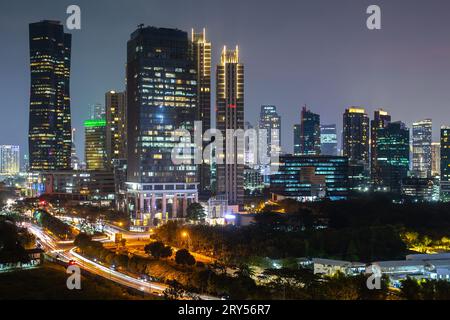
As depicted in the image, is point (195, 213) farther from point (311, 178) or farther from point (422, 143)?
point (422, 143)

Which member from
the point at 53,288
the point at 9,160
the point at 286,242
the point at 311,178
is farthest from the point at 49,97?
the point at 53,288

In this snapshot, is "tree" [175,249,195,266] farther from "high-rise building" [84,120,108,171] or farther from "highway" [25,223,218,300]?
"high-rise building" [84,120,108,171]

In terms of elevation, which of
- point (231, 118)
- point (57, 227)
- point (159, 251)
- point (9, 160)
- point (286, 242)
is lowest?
point (57, 227)

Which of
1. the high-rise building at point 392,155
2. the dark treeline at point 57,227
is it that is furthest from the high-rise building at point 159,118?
the high-rise building at point 392,155

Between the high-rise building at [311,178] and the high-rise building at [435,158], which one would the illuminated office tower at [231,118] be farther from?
the high-rise building at [435,158]

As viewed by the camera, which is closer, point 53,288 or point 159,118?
point 53,288

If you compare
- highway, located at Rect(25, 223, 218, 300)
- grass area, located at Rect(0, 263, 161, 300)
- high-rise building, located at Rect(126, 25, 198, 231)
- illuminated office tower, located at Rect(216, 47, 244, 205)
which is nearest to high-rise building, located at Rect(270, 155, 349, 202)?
illuminated office tower, located at Rect(216, 47, 244, 205)

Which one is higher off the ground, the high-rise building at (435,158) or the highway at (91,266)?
the high-rise building at (435,158)
